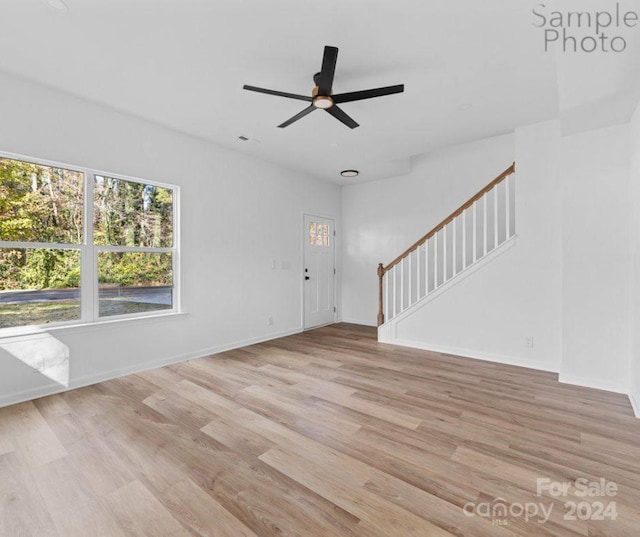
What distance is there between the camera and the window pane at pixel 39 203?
9.23ft

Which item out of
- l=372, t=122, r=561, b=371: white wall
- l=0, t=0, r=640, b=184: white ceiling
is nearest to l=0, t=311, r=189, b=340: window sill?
l=0, t=0, r=640, b=184: white ceiling

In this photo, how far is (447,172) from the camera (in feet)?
17.2

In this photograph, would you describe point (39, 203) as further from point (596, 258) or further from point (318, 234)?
point (596, 258)

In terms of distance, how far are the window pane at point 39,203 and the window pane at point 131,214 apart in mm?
189

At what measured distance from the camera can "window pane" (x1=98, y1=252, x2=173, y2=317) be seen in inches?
134

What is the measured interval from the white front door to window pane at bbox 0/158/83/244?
3.45 meters

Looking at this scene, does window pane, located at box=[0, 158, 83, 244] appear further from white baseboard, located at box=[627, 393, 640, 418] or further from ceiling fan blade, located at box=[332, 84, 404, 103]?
white baseboard, located at box=[627, 393, 640, 418]

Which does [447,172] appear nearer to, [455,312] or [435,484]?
[455,312]

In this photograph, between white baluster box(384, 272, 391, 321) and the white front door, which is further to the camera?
the white front door

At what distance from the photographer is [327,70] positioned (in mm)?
2252

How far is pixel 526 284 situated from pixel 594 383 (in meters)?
1.16

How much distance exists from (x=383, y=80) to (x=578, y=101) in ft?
5.32

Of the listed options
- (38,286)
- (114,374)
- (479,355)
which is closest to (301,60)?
(38,286)

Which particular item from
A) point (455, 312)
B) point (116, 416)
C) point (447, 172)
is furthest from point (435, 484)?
point (447, 172)
